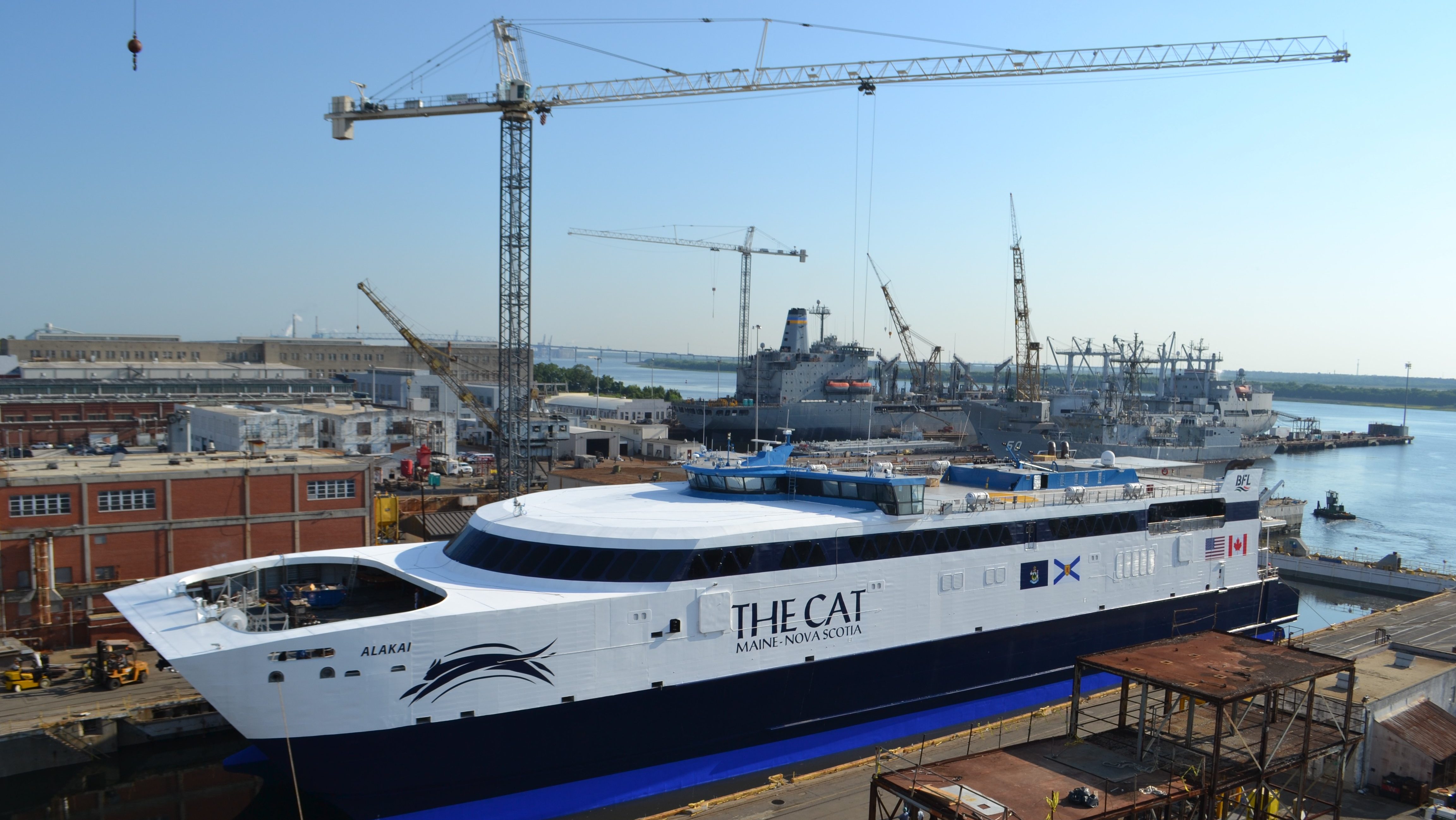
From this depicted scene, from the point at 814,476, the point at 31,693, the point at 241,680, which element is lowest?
the point at 31,693

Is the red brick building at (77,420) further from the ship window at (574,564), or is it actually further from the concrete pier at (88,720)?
the ship window at (574,564)

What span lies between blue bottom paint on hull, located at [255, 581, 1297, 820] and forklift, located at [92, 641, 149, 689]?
33.6ft

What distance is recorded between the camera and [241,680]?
1386cm

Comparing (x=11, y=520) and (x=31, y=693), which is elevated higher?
(x=11, y=520)

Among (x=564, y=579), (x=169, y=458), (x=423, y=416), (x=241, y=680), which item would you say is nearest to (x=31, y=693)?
(x=169, y=458)

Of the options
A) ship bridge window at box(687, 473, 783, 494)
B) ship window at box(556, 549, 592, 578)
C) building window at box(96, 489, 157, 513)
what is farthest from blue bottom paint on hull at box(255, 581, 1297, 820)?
building window at box(96, 489, 157, 513)

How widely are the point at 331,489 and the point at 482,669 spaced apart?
16.8 meters

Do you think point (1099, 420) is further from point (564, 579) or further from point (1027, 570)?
point (564, 579)

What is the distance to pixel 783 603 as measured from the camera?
17.6m

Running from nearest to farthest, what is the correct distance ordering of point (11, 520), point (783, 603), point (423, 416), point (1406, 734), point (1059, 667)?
point (1406, 734) → point (783, 603) → point (1059, 667) → point (11, 520) → point (423, 416)

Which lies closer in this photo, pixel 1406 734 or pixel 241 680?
pixel 241 680

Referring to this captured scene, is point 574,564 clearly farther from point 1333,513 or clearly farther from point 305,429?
point 1333,513

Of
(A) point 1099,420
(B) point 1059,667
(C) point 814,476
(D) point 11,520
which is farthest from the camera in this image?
(A) point 1099,420

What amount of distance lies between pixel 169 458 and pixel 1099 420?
232 ft
